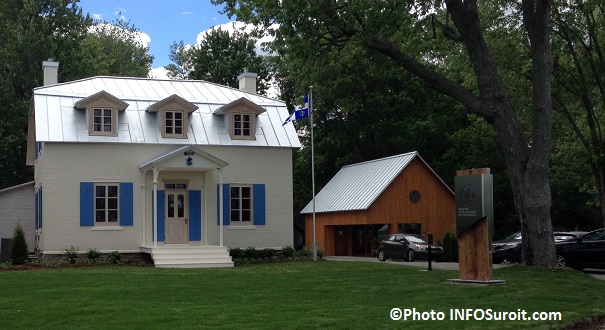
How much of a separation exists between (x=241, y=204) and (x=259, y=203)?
71 cm

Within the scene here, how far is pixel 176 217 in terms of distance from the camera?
29641 mm

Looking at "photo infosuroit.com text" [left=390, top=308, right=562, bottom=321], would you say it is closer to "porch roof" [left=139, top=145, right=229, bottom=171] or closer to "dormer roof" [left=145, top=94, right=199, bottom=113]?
"porch roof" [left=139, top=145, right=229, bottom=171]

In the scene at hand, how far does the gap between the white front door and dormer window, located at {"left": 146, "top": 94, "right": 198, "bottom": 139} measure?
91.0 inches

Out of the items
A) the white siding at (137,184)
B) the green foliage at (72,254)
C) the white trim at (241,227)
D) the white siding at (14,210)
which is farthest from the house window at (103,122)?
the white siding at (14,210)

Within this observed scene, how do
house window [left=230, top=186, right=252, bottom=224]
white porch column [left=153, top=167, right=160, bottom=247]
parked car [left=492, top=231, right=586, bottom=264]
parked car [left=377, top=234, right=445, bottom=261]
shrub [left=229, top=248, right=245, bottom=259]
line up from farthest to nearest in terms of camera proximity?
→ parked car [left=377, top=234, right=445, bottom=261] → house window [left=230, top=186, right=252, bottom=224] → shrub [left=229, top=248, right=245, bottom=259] → parked car [left=492, top=231, right=586, bottom=264] → white porch column [left=153, top=167, right=160, bottom=247]

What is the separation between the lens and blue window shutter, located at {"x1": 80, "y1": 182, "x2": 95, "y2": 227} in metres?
28.3

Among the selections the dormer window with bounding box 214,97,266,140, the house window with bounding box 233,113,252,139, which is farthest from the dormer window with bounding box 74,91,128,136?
the house window with bounding box 233,113,252,139

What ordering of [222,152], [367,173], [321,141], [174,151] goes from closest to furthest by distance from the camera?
[174,151]
[222,152]
[367,173]
[321,141]

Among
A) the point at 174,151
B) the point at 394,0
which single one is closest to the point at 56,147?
the point at 174,151

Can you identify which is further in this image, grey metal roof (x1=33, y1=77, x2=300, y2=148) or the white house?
grey metal roof (x1=33, y1=77, x2=300, y2=148)

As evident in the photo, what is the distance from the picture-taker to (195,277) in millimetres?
21234

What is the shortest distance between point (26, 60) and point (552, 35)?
97.2 feet

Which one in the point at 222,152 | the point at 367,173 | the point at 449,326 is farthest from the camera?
the point at 367,173

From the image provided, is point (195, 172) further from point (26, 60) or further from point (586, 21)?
point (26, 60)
